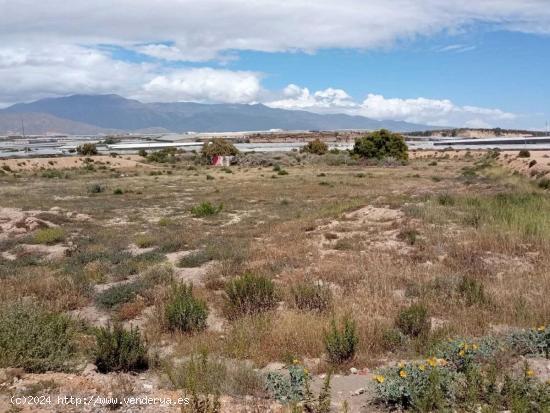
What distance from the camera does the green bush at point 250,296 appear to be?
9.07m

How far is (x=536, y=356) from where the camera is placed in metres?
6.21

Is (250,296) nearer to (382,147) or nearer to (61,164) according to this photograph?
(382,147)

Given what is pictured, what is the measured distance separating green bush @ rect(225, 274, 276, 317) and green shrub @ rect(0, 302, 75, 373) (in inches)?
112

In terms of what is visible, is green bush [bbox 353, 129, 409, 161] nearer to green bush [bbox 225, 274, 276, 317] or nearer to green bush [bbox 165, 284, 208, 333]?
green bush [bbox 225, 274, 276, 317]

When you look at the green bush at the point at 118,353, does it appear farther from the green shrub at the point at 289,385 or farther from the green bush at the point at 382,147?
the green bush at the point at 382,147

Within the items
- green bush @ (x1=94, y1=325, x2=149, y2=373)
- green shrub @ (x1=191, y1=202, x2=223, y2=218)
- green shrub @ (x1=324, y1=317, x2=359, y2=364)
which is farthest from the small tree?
green shrub @ (x1=324, y1=317, x2=359, y2=364)

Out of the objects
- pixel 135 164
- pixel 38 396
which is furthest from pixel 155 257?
pixel 135 164

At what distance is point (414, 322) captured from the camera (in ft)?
24.9

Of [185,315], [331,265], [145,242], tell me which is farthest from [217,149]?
[185,315]

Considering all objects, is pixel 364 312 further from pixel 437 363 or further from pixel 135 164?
pixel 135 164

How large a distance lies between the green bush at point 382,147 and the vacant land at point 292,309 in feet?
171

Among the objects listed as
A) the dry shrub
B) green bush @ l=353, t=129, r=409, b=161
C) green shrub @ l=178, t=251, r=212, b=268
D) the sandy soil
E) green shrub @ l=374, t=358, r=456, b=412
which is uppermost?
green bush @ l=353, t=129, r=409, b=161

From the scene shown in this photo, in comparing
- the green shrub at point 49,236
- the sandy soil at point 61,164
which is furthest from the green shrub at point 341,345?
the sandy soil at point 61,164

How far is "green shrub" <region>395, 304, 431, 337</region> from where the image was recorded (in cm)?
755
